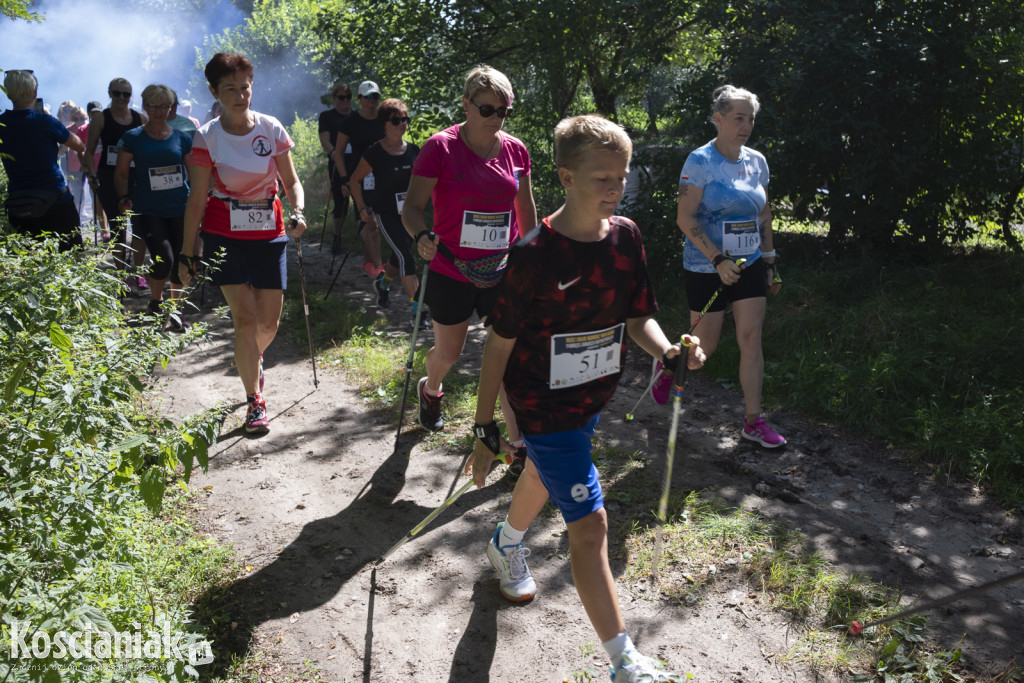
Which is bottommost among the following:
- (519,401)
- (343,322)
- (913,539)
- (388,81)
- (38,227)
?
(913,539)

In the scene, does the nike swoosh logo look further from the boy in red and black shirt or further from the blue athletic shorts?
the blue athletic shorts

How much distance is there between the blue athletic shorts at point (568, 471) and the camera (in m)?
2.75

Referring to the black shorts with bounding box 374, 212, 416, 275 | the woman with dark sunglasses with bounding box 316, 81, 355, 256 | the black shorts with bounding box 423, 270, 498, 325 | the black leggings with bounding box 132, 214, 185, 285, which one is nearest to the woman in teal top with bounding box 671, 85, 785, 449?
the black shorts with bounding box 423, 270, 498, 325

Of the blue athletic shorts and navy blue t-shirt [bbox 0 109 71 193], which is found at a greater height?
navy blue t-shirt [bbox 0 109 71 193]

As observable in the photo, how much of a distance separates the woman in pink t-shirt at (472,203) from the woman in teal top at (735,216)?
1105mm

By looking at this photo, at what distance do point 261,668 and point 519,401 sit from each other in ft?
4.71

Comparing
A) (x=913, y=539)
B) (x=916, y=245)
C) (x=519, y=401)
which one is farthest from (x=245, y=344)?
(x=916, y=245)

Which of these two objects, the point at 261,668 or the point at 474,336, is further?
the point at 474,336

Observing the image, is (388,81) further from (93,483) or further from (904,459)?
(93,483)

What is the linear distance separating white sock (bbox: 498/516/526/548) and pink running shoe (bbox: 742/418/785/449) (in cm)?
225

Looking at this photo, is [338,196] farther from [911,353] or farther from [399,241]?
[911,353]

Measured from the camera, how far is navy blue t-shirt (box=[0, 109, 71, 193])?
6613 mm

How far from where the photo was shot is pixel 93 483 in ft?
8.59

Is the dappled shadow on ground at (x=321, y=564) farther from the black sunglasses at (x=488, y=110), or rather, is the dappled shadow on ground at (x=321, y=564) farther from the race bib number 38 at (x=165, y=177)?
the race bib number 38 at (x=165, y=177)
